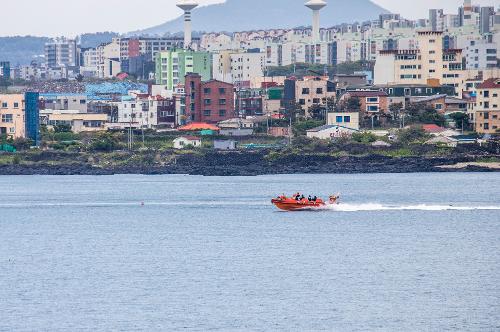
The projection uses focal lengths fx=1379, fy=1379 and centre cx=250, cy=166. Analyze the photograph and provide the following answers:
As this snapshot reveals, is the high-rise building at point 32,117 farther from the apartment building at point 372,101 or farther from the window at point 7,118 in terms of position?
the apartment building at point 372,101

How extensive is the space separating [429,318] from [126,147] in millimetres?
58736

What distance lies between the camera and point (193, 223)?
2426 inches

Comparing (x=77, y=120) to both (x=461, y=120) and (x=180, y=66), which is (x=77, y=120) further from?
(x=180, y=66)

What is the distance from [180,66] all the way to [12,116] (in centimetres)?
4454

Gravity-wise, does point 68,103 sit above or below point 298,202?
above

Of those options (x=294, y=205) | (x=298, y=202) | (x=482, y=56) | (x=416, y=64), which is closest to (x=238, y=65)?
(x=482, y=56)

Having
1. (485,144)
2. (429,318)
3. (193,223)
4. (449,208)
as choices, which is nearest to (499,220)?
(449,208)

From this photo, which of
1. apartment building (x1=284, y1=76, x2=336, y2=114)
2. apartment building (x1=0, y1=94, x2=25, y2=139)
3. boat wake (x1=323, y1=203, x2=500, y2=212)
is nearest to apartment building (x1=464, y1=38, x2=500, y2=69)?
Answer: apartment building (x1=284, y1=76, x2=336, y2=114)

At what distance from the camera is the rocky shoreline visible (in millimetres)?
87812

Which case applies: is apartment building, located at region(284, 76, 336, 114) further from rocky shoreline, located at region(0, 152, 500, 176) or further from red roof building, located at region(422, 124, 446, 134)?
rocky shoreline, located at region(0, 152, 500, 176)

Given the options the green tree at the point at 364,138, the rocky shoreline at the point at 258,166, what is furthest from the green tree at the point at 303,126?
the rocky shoreline at the point at 258,166

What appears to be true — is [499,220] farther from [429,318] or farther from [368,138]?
[368,138]

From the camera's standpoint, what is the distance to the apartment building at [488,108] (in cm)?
9677

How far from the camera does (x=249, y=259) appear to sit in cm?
4925
